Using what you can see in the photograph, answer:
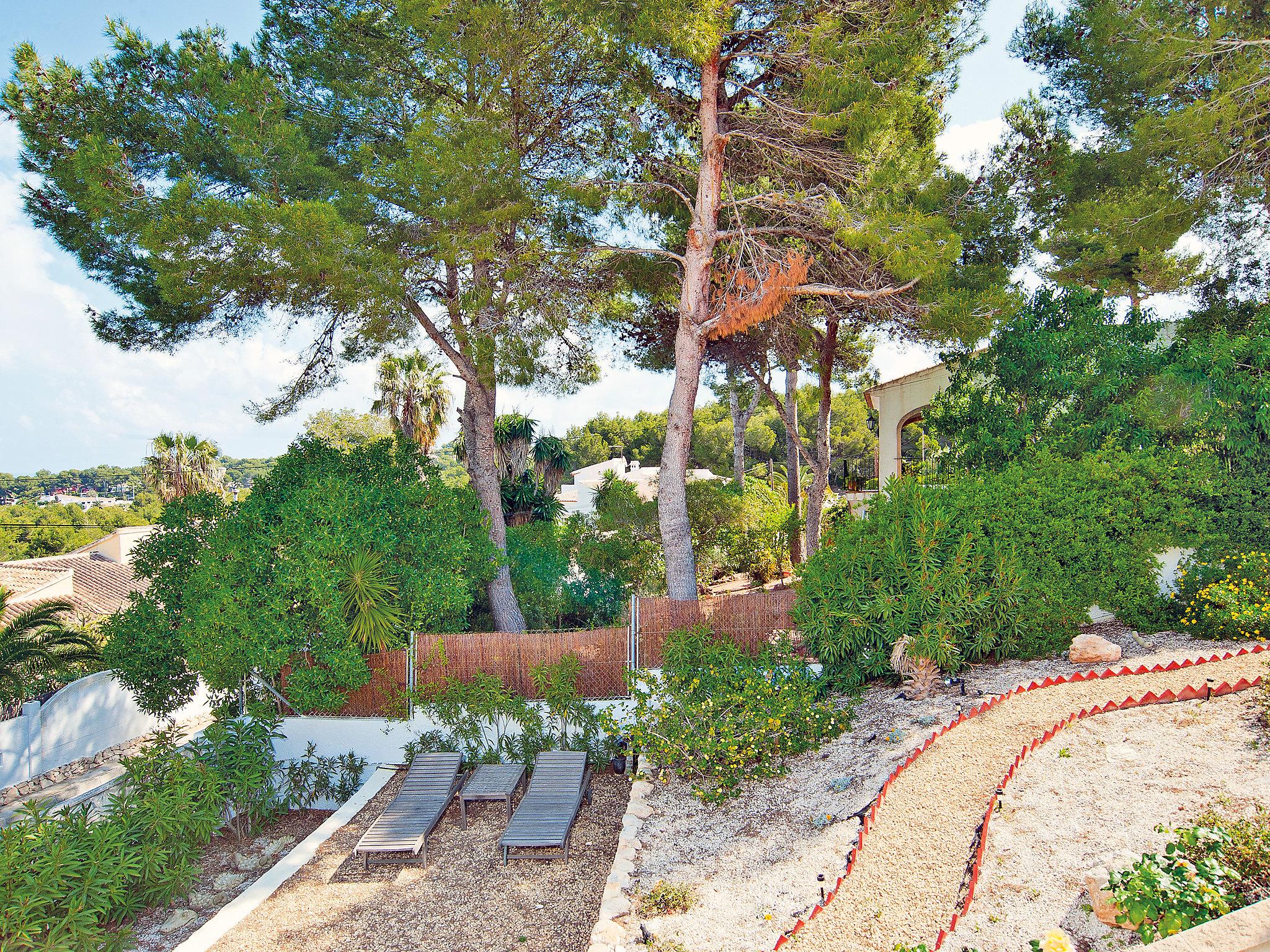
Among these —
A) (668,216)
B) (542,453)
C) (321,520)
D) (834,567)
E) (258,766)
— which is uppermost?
→ (668,216)

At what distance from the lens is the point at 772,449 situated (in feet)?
151

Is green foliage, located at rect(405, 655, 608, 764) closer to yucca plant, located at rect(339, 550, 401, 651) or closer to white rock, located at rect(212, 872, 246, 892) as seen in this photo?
yucca plant, located at rect(339, 550, 401, 651)

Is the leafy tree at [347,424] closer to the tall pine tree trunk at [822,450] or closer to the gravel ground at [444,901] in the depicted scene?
the tall pine tree trunk at [822,450]

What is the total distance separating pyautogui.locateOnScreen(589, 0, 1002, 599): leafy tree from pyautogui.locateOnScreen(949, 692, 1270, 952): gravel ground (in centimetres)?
667

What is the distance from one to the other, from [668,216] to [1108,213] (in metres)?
7.44

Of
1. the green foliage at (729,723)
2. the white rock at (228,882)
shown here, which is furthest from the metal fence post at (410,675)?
the green foliage at (729,723)

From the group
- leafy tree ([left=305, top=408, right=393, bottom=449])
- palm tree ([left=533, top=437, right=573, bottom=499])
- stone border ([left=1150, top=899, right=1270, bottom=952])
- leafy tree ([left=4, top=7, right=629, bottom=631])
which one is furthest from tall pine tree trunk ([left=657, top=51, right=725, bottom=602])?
leafy tree ([left=305, top=408, right=393, bottom=449])

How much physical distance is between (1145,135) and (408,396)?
18.1 metres

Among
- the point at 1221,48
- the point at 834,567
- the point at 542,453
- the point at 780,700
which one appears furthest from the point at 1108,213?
the point at 542,453

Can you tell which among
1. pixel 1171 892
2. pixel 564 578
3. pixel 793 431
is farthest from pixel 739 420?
pixel 1171 892

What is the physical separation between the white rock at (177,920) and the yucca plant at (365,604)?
326 cm

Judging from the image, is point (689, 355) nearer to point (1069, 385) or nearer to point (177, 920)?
point (1069, 385)

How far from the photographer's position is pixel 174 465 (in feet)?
83.4

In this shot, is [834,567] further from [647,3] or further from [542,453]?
[542,453]
